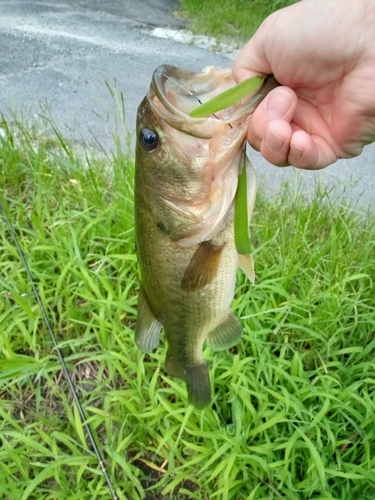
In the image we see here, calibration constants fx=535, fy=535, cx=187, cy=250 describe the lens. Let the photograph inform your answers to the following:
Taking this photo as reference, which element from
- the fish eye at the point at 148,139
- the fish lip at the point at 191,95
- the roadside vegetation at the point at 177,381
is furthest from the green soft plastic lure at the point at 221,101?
the roadside vegetation at the point at 177,381

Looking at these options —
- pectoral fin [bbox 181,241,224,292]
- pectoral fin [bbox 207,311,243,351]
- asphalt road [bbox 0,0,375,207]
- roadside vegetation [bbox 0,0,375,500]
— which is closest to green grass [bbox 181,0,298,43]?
asphalt road [bbox 0,0,375,207]

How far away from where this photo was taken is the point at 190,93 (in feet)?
4.38

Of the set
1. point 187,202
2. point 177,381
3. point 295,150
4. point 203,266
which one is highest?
point 295,150

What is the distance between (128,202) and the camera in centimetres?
273

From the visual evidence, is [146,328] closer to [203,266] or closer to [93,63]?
[203,266]

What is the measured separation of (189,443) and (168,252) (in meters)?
0.98

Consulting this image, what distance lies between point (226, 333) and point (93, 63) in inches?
147

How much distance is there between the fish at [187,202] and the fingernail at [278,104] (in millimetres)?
42

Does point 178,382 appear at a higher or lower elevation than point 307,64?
lower

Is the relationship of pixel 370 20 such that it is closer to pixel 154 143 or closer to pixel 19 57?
pixel 154 143

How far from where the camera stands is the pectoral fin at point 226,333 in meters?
1.74

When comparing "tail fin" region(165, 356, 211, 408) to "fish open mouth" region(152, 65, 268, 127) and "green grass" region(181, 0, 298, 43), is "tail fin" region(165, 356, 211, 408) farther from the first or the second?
"green grass" region(181, 0, 298, 43)

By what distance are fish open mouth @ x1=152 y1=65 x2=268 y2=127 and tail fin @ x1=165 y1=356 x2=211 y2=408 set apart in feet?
2.84

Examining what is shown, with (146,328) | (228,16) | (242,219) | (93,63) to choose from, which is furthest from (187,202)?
(228,16)
